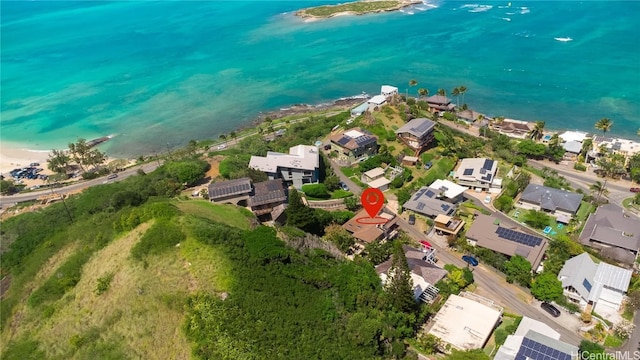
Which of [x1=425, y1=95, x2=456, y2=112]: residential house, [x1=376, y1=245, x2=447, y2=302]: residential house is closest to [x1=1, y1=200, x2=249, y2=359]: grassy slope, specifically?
[x1=376, y1=245, x2=447, y2=302]: residential house

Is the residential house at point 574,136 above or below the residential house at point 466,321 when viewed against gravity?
below

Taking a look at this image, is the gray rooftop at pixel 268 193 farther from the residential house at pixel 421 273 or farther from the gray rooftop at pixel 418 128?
the gray rooftop at pixel 418 128

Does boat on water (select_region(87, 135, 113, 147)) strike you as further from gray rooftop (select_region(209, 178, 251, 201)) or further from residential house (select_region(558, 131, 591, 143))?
residential house (select_region(558, 131, 591, 143))

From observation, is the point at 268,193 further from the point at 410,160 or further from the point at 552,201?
the point at 552,201

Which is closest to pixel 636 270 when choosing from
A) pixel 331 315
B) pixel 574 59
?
pixel 331 315

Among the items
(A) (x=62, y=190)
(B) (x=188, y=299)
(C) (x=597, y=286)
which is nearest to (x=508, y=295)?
(C) (x=597, y=286)

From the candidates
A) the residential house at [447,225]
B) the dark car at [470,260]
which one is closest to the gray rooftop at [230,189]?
the residential house at [447,225]
